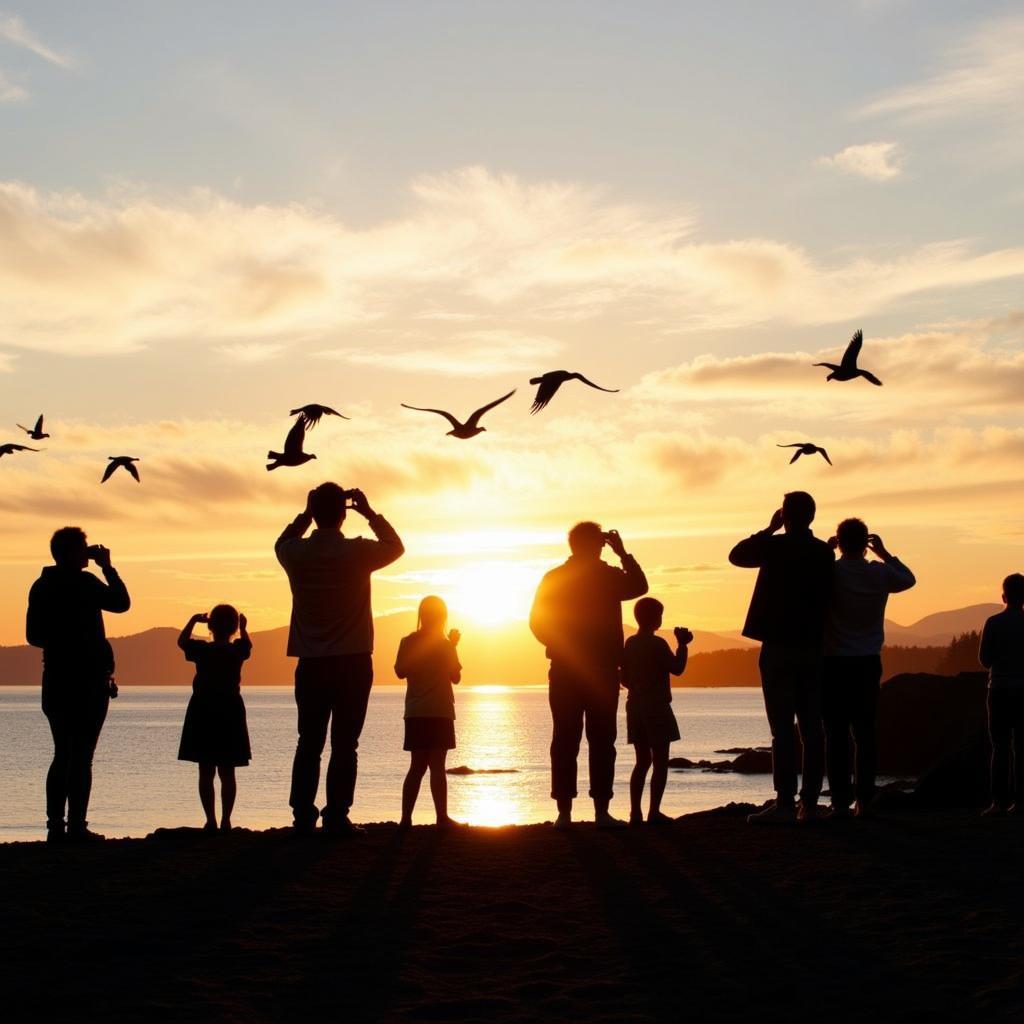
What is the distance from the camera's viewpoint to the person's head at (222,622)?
1027 cm

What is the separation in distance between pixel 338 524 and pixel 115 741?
12262cm

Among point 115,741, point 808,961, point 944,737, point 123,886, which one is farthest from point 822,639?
point 115,741

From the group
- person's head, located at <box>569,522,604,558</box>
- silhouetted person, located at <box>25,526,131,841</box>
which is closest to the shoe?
person's head, located at <box>569,522,604,558</box>

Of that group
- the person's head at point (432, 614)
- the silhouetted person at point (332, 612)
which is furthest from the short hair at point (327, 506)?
the person's head at point (432, 614)

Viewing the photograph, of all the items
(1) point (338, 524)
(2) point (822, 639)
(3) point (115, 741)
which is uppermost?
(1) point (338, 524)

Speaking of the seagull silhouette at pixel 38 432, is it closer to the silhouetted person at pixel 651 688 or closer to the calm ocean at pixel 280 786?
the silhouetted person at pixel 651 688

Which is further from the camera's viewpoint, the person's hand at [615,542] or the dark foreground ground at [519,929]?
the person's hand at [615,542]

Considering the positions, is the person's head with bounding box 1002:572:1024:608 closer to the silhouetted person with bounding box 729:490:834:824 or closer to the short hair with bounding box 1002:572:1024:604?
the short hair with bounding box 1002:572:1024:604

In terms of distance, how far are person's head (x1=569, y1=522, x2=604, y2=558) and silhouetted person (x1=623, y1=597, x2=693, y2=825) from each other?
1027 mm

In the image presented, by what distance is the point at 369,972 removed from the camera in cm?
530

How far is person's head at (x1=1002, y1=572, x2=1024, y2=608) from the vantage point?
442 inches

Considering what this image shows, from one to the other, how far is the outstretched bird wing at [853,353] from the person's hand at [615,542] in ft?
16.2

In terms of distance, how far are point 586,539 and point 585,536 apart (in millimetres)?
23

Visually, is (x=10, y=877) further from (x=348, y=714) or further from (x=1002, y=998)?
(x=1002, y=998)
